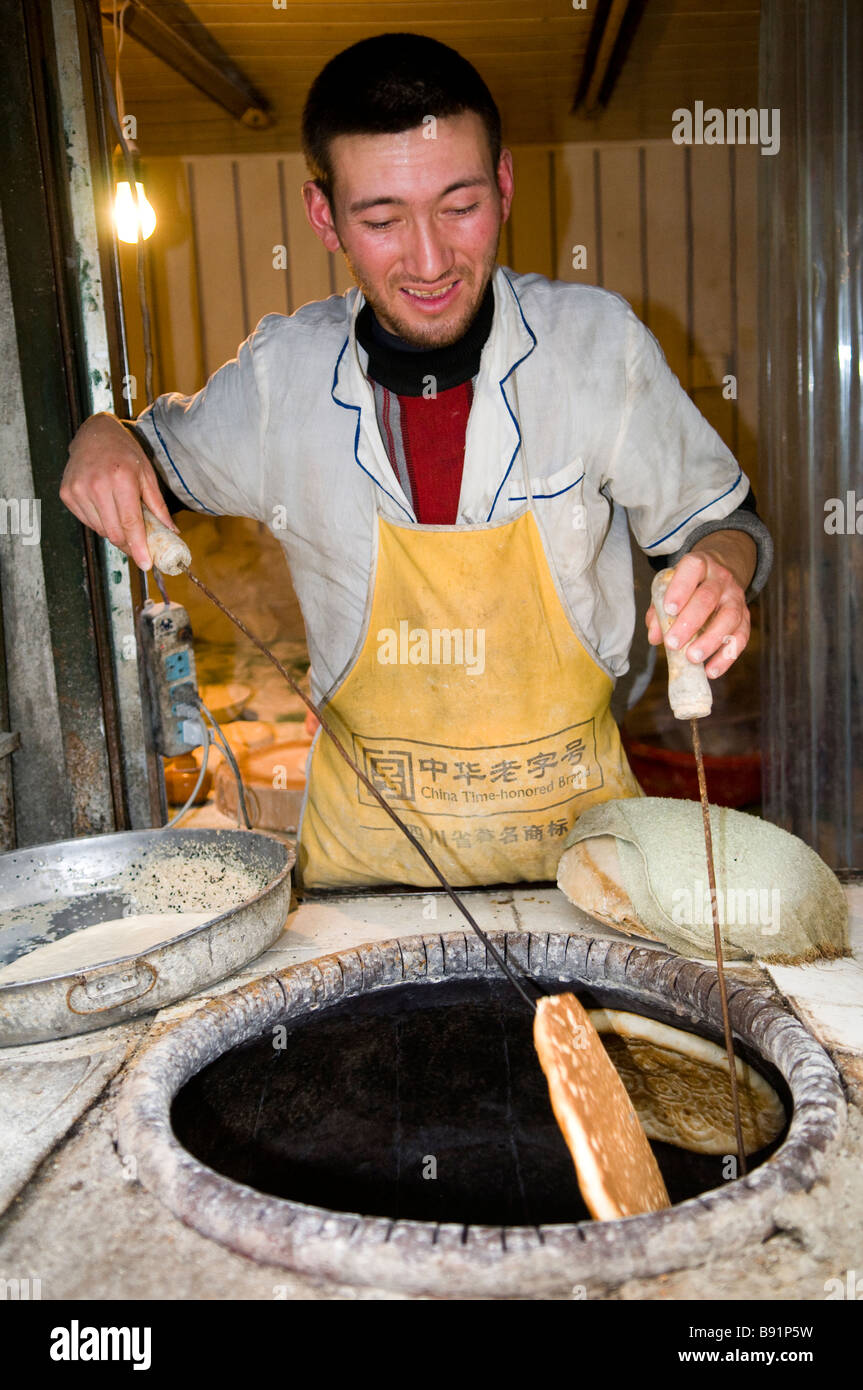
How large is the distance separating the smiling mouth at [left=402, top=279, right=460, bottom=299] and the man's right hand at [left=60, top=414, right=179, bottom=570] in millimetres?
568

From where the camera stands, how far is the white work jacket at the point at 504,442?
2074 millimetres

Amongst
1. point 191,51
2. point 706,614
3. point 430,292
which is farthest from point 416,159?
point 191,51

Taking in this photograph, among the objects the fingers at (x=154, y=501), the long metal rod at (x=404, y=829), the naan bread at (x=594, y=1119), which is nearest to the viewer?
the naan bread at (x=594, y=1119)

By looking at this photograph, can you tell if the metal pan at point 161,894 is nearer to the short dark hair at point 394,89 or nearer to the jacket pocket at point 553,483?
the jacket pocket at point 553,483

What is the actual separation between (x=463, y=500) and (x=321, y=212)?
1.94 feet

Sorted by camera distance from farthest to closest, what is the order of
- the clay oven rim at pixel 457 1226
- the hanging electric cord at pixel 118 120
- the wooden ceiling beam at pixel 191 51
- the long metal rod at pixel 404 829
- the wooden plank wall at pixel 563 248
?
the wooden plank wall at pixel 563 248 < the wooden ceiling beam at pixel 191 51 < the hanging electric cord at pixel 118 120 < the long metal rod at pixel 404 829 < the clay oven rim at pixel 457 1226

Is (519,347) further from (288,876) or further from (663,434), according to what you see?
(288,876)

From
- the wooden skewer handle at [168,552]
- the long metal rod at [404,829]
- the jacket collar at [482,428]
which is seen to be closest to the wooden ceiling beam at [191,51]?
the jacket collar at [482,428]

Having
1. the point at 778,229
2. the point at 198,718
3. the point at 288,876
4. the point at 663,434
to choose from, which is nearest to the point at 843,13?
the point at 778,229

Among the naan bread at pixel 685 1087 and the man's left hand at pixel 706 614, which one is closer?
the naan bread at pixel 685 1087

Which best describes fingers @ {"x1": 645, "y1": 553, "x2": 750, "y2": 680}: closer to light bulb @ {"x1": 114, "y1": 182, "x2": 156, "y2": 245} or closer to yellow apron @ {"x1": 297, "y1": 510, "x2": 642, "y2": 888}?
yellow apron @ {"x1": 297, "y1": 510, "x2": 642, "y2": 888}

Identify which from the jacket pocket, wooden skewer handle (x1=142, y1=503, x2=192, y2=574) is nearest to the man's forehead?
the jacket pocket

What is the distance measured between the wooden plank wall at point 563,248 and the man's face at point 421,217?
12.9 feet
